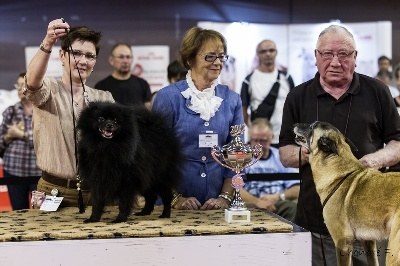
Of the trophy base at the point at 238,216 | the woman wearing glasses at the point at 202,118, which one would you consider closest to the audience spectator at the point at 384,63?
the woman wearing glasses at the point at 202,118

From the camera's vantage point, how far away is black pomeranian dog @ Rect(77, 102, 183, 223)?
2.69m

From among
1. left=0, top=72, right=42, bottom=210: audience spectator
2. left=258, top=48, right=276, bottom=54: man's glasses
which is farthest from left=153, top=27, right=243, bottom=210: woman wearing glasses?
left=258, top=48, right=276, bottom=54: man's glasses

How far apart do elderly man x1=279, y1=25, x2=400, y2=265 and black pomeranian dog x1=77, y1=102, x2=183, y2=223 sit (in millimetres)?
777

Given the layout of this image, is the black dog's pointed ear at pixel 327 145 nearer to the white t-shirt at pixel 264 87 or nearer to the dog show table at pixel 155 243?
the dog show table at pixel 155 243

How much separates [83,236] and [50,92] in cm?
83

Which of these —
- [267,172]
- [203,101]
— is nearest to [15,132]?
[267,172]

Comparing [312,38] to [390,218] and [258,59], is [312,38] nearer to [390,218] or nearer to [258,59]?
[258,59]

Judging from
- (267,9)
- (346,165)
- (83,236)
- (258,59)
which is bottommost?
(83,236)

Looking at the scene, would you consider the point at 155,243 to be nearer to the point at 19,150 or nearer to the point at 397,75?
the point at 19,150

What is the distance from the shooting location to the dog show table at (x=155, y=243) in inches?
100

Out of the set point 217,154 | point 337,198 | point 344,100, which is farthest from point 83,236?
point 344,100

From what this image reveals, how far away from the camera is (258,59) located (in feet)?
21.6

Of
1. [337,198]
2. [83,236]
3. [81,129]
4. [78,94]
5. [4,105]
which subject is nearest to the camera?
[83,236]

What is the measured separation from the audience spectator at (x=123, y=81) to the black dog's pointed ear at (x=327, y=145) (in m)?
3.30
